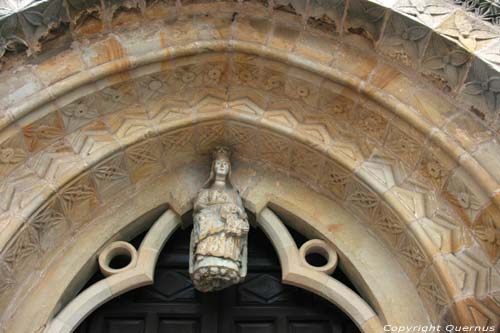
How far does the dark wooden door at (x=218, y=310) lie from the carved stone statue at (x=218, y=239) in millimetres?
330

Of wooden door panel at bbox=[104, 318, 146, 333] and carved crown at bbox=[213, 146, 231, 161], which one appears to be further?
carved crown at bbox=[213, 146, 231, 161]

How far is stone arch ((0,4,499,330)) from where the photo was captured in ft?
15.3

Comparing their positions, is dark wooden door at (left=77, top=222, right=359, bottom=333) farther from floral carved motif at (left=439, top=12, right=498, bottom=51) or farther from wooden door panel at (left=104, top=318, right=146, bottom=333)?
floral carved motif at (left=439, top=12, right=498, bottom=51)

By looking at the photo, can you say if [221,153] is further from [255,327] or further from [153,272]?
[255,327]

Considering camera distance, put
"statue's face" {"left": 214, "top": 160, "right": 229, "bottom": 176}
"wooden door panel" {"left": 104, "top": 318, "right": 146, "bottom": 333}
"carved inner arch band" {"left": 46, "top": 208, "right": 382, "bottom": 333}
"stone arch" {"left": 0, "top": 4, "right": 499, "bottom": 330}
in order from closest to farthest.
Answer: "stone arch" {"left": 0, "top": 4, "right": 499, "bottom": 330} → "carved inner arch band" {"left": 46, "top": 208, "right": 382, "bottom": 333} → "wooden door panel" {"left": 104, "top": 318, "right": 146, "bottom": 333} → "statue's face" {"left": 214, "top": 160, "right": 229, "bottom": 176}

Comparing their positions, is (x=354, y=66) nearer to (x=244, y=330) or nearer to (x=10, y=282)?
(x=244, y=330)

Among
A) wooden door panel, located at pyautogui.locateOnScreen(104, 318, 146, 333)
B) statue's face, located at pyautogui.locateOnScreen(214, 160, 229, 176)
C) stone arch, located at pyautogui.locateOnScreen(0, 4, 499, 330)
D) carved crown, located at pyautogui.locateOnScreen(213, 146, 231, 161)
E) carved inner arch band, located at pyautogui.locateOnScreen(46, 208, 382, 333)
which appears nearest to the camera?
stone arch, located at pyautogui.locateOnScreen(0, 4, 499, 330)

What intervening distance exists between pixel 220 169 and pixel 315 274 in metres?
1.03

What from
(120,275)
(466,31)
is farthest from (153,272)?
(466,31)

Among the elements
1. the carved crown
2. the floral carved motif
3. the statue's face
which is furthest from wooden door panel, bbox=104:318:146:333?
the floral carved motif

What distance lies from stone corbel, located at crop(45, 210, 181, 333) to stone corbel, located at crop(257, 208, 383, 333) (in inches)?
28.4

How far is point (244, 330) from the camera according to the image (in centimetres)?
502

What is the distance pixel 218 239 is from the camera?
15.8 ft

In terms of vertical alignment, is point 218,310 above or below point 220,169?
below
